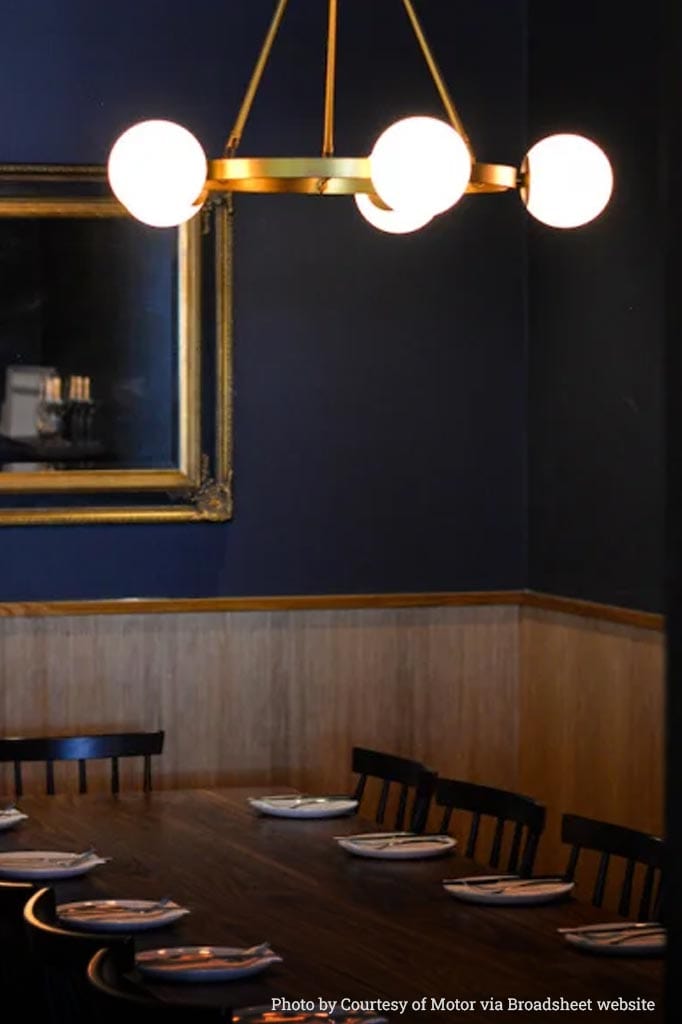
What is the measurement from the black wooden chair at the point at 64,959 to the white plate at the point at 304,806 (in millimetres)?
1393

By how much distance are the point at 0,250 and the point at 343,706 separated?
6.10 feet

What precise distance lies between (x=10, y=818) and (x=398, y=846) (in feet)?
3.17

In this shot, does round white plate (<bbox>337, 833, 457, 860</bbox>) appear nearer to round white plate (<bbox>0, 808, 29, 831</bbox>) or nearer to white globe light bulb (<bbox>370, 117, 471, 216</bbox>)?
round white plate (<bbox>0, 808, 29, 831</bbox>)

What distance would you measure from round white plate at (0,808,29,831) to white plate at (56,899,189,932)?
Result: 79 centimetres

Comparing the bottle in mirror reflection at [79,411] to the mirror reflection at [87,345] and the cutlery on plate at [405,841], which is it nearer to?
the mirror reflection at [87,345]

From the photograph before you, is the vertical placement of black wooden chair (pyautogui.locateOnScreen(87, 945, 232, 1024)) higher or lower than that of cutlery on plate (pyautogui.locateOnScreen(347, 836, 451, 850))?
higher

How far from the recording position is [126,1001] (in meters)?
2.31

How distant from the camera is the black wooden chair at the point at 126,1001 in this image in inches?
87.5

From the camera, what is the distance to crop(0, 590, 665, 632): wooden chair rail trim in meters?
5.77

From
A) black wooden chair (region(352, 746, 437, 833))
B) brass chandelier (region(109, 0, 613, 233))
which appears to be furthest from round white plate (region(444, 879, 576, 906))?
brass chandelier (region(109, 0, 613, 233))

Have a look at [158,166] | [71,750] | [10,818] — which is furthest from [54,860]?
[158,166]

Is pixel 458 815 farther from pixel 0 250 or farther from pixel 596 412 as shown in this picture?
pixel 0 250

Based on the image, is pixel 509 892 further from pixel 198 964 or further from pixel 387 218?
pixel 387 218

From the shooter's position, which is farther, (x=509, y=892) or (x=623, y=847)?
(x=623, y=847)
